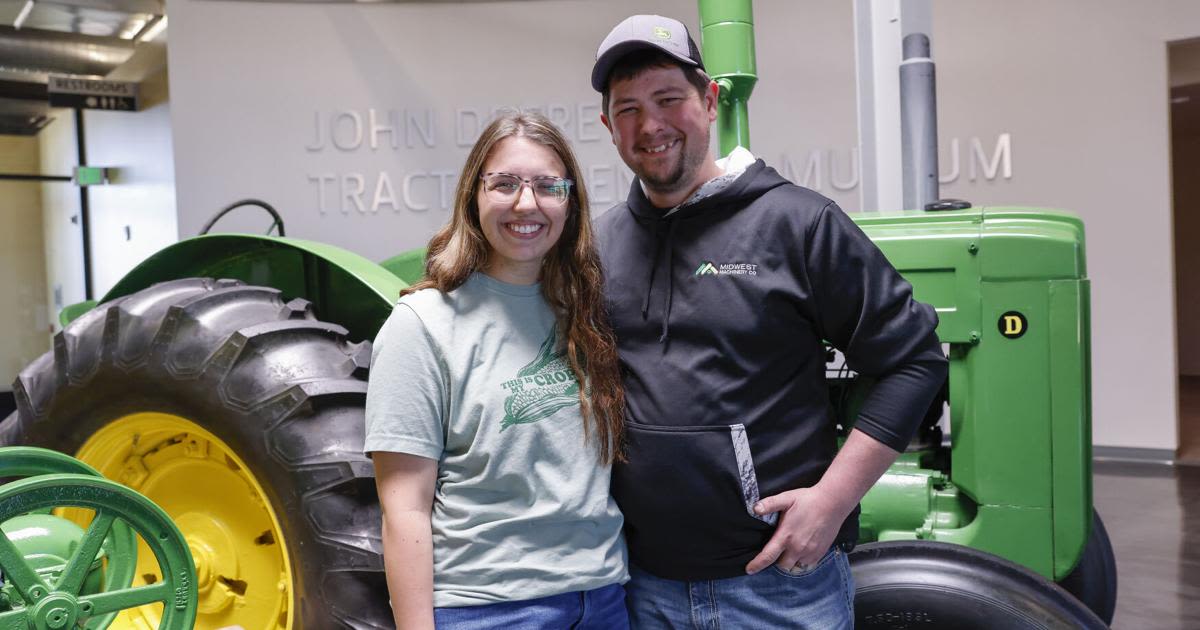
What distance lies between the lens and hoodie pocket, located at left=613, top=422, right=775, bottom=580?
1.37m

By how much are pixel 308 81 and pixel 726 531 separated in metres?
5.90

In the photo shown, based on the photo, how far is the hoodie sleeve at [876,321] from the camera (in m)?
1.37

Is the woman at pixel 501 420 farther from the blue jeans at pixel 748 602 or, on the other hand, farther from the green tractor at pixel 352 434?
the green tractor at pixel 352 434

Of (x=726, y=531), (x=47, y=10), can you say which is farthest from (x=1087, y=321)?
(x=47, y=10)

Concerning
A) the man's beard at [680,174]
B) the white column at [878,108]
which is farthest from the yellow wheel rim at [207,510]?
the white column at [878,108]

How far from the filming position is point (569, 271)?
4.65 ft

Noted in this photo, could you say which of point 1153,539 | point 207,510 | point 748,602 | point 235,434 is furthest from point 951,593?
point 1153,539

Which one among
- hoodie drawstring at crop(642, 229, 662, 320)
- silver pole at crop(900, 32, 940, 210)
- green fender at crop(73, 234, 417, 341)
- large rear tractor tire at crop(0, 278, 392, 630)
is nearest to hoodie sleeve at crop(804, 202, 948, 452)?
hoodie drawstring at crop(642, 229, 662, 320)

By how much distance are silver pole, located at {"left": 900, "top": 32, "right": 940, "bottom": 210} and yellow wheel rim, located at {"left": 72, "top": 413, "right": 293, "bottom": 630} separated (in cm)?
199

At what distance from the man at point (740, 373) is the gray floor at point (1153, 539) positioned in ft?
7.47

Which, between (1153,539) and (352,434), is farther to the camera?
(1153,539)

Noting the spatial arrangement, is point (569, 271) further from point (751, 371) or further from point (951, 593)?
point (951, 593)

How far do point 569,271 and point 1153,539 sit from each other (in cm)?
380

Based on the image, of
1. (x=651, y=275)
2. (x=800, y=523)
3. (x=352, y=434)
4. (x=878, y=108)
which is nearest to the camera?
(x=800, y=523)
